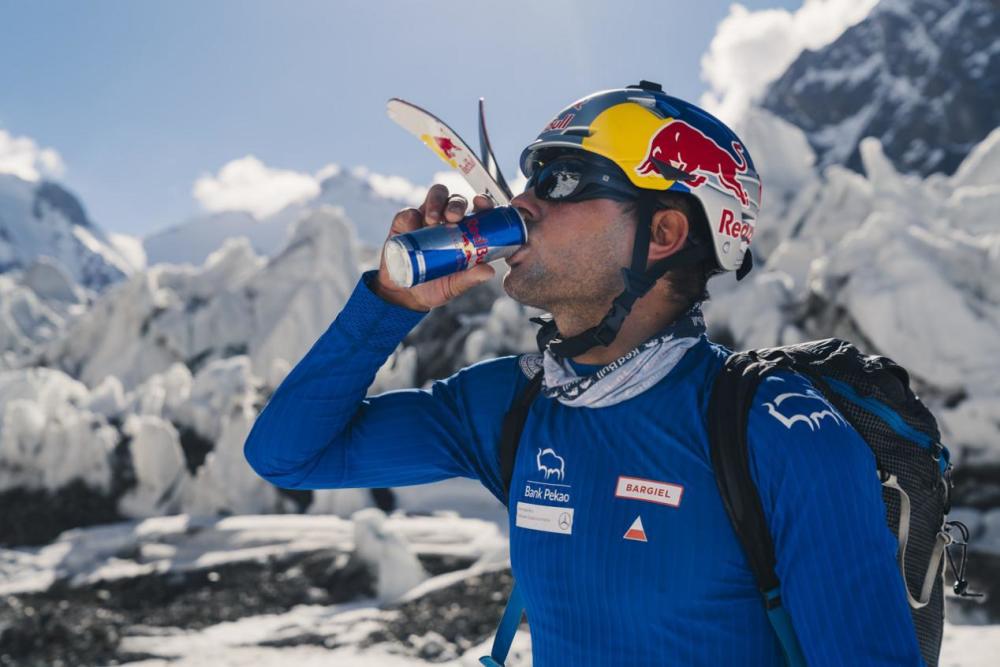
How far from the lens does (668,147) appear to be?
268cm

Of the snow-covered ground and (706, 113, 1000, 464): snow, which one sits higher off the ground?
(706, 113, 1000, 464): snow

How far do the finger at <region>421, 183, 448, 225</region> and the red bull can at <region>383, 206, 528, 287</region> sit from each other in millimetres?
64

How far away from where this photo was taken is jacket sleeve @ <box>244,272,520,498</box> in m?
2.71

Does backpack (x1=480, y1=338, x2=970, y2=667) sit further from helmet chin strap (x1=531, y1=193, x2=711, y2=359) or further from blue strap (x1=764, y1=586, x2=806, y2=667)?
helmet chin strap (x1=531, y1=193, x2=711, y2=359)

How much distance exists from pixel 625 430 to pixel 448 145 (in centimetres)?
146

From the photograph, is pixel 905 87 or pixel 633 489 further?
pixel 905 87

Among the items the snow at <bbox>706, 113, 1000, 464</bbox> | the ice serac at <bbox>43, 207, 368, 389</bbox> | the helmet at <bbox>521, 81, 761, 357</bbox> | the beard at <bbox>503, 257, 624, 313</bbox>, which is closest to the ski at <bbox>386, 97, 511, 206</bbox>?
the helmet at <bbox>521, 81, 761, 357</bbox>

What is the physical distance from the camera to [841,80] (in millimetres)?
103125

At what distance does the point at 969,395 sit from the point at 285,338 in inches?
1439

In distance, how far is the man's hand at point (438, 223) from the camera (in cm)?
246

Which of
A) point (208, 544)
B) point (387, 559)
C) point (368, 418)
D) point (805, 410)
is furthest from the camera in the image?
point (208, 544)

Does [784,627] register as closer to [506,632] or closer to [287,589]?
[506,632]

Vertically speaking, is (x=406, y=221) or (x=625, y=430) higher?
(x=406, y=221)

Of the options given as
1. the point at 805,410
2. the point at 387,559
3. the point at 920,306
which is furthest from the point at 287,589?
the point at 920,306
